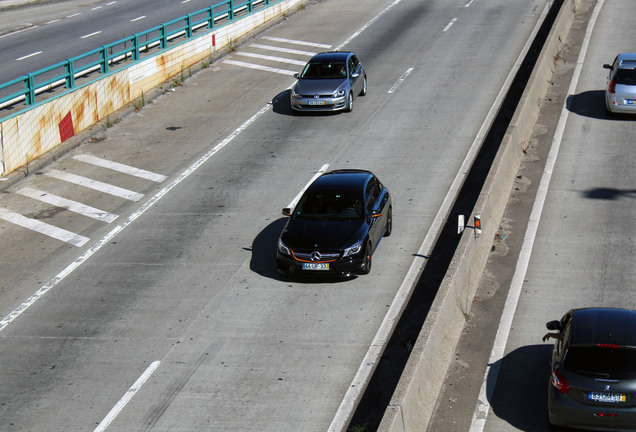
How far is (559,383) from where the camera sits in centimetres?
1118

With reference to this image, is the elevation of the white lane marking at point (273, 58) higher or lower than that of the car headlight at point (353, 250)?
lower

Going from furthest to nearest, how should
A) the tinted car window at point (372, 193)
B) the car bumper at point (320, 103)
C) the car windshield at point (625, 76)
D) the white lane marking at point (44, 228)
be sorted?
the car bumper at point (320, 103), the car windshield at point (625, 76), the white lane marking at point (44, 228), the tinted car window at point (372, 193)

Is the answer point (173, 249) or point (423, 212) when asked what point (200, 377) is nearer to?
point (173, 249)

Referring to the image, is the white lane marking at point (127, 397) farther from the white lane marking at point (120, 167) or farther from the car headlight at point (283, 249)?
the white lane marking at point (120, 167)

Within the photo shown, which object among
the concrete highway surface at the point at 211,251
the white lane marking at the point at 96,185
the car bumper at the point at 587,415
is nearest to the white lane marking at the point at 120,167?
the concrete highway surface at the point at 211,251

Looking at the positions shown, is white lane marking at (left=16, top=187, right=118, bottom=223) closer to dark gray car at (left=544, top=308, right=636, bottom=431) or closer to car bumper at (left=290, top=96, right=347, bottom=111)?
car bumper at (left=290, top=96, right=347, bottom=111)

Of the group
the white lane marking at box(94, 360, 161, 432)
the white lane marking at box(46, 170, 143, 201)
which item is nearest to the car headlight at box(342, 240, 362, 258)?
the white lane marking at box(94, 360, 161, 432)

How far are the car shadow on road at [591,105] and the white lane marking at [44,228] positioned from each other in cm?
1493

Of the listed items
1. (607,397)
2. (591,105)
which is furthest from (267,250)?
(591,105)

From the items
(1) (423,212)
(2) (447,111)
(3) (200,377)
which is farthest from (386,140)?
(3) (200,377)

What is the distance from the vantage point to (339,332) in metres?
14.6

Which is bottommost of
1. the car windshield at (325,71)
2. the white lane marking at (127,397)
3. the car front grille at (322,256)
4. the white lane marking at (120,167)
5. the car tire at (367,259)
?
the white lane marking at (120,167)

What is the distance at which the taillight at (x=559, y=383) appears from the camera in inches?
436

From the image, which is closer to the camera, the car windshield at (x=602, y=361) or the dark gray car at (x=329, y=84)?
the car windshield at (x=602, y=361)
